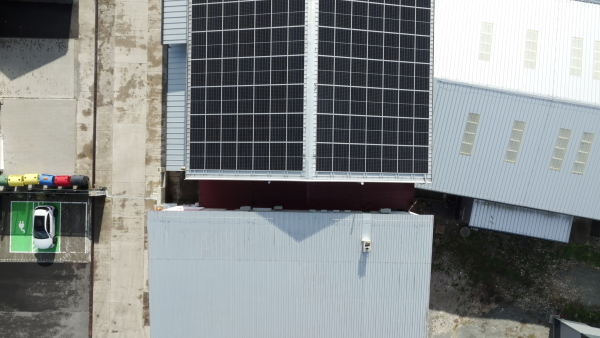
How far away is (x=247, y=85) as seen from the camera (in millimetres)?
17844

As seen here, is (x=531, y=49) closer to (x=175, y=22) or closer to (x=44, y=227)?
(x=175, y=22)

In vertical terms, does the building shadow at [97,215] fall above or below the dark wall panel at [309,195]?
below

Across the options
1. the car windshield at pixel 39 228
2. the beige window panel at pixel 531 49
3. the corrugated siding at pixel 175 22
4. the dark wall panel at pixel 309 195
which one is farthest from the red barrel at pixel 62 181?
the beige window panel at pixel 531 49

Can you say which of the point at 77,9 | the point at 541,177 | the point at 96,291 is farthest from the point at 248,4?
the point at 96,291

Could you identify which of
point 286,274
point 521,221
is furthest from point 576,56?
point 286,274

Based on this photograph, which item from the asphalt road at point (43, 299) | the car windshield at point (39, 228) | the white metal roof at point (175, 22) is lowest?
the asphalt road at point (43, 299)

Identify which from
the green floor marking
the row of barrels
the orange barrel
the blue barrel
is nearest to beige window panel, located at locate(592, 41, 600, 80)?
the orange barrel

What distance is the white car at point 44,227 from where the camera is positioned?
2217 cm

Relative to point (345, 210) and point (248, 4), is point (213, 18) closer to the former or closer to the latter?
point (248, 4)

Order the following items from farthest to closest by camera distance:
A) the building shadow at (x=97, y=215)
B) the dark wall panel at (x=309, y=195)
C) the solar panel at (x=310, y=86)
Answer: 1. the building shadow at (x=97, y=215)
2. the dark wall panel at (x=309, y=195)
3. the solar panel at (x=310, y=86)

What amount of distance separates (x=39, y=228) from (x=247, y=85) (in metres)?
14.1

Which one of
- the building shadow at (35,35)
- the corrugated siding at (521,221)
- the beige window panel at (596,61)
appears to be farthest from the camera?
the building shadow at (35,35)

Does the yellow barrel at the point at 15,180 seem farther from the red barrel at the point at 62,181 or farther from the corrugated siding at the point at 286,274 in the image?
the corrugated siding at the point at 286,274

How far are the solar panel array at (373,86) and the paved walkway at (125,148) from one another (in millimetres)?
10630
